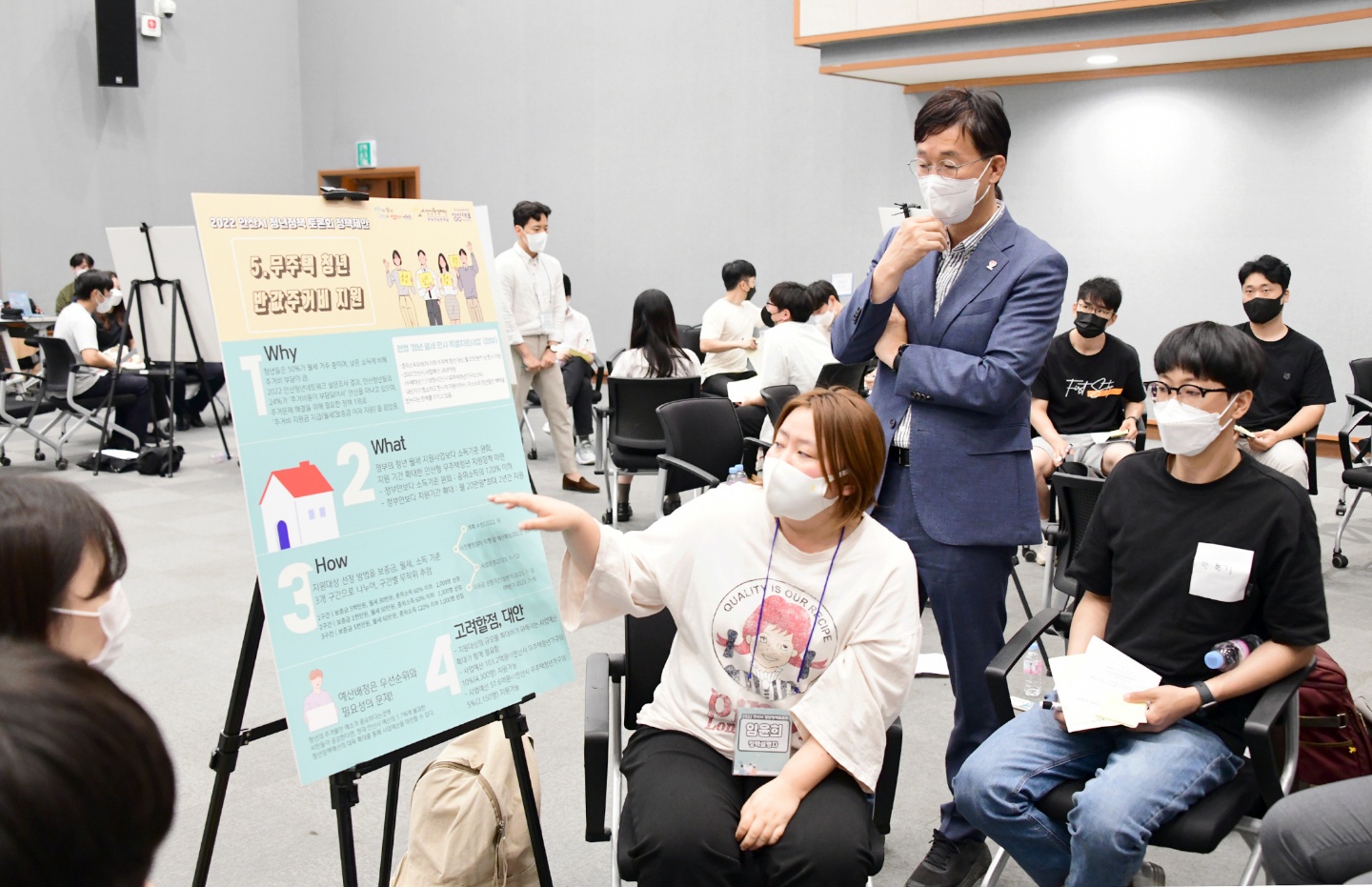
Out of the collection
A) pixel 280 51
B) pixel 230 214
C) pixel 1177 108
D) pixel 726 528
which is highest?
pixel 280 51

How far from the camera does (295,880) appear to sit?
2453 millimetres

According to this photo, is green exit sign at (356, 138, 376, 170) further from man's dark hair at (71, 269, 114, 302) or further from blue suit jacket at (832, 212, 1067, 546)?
blue suit jacket at (832, 212, 1067, 546)

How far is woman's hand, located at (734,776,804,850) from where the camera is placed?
180 cm

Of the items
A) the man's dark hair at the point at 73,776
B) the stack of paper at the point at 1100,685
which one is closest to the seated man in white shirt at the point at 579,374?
the stack of paper at the point at 1100,685

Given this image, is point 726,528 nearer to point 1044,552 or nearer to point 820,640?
point 820,640

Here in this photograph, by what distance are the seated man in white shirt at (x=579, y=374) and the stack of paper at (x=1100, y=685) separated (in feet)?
17.5

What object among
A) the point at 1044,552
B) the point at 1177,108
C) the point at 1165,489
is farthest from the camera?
the point at 1177,108

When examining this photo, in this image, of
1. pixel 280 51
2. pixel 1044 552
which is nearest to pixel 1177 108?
pixel 1044 552

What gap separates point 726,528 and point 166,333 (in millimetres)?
6113

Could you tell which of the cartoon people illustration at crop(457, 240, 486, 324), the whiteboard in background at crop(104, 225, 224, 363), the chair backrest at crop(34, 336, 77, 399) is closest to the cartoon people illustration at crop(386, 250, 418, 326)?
the cartoon people illustration at crop(457, 240, 486, 324)

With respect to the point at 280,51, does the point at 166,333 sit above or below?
below

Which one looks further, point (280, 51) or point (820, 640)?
point (280, 51)

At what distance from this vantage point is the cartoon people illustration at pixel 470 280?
2.10 meters

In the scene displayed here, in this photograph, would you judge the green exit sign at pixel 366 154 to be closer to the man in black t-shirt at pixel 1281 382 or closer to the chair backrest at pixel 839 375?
the chair backrest at pixel 839 375
